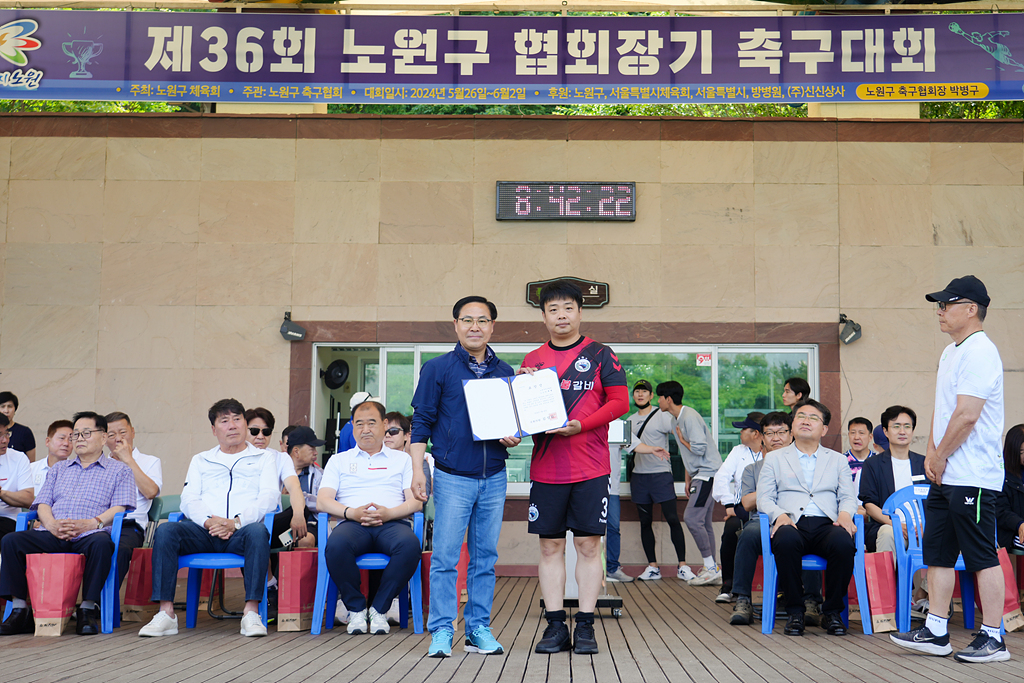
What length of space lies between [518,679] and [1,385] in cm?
631

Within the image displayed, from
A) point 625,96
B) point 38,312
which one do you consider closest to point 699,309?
point 625,96

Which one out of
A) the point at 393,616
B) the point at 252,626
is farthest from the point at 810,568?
the point at 252,626

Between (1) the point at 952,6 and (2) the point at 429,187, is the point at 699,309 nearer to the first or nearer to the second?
(2) the point at 429,187

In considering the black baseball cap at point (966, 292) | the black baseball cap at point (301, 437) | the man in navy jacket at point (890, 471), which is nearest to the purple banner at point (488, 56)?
the black baseball cap at point (301, 437)

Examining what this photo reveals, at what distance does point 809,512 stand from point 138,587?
3820 millimetres

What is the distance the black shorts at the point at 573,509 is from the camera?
3.78 metres

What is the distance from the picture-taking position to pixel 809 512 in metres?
4.78

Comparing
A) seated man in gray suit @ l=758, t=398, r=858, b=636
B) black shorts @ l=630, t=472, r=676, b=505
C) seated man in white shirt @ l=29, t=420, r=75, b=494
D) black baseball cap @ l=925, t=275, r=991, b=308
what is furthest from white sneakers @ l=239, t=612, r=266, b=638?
black shorts @ l=630, t=472, r=676, b=505

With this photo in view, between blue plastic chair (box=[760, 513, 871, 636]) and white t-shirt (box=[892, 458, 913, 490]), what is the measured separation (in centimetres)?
62

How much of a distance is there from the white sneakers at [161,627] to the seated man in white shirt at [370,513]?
844mm

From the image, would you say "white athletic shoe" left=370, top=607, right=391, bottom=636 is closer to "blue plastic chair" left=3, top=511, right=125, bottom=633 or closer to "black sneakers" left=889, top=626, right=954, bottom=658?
"blue plastic chair" left=3, top=511, right=125, bottom=633

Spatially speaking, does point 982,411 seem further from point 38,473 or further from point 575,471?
point 38,473

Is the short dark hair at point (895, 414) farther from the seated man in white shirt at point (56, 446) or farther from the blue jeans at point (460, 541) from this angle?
the seated man in white shirt at point (56, 446)

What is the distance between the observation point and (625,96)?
722 cm
